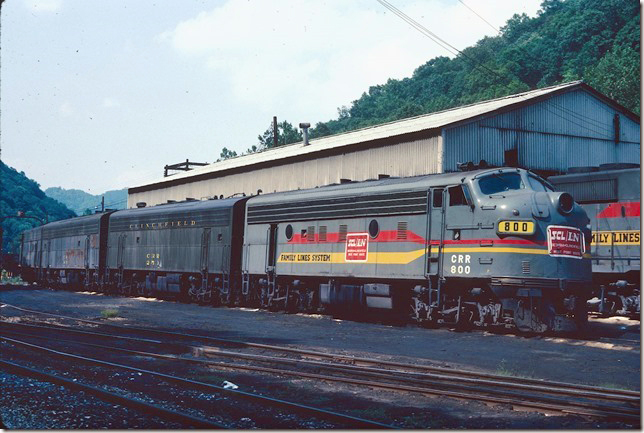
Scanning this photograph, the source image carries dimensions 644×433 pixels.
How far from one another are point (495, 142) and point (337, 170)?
8265 millimetres

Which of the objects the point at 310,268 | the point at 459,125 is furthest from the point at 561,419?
the point at 459,125

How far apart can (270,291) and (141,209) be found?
13.7 m

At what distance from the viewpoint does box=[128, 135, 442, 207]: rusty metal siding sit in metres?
31.4

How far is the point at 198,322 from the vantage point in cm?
2438

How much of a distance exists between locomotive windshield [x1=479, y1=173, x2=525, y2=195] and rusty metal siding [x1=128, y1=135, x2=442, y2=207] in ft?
35.8

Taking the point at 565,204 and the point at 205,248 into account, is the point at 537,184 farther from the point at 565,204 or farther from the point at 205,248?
the point at 205,248

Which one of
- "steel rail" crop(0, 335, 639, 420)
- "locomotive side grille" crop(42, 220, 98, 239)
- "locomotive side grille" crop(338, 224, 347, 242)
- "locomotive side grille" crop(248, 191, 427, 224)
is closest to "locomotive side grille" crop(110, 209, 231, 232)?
"locomotive side grille" crop(248, 191, 427, 224)

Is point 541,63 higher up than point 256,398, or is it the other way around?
point 541,63

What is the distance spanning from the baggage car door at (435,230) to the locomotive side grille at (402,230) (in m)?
0.99

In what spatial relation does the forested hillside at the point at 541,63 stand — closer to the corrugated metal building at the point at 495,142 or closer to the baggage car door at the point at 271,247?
the corrugated metal building at the point at 495,142

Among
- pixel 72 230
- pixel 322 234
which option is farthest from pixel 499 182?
pixel 72 230

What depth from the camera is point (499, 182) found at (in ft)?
63.2

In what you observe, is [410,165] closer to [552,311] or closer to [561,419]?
[552,311]

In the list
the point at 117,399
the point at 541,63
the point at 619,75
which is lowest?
the point at 117,399
